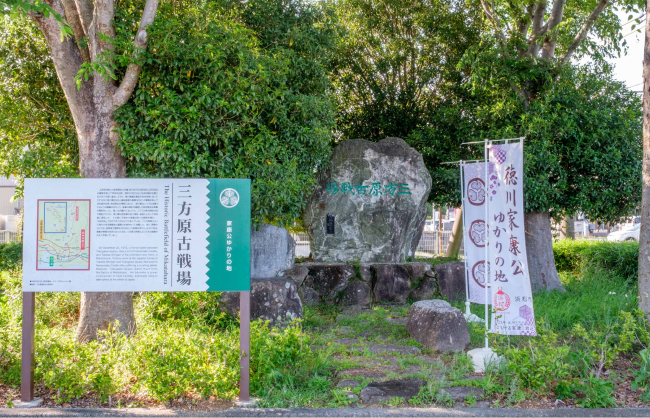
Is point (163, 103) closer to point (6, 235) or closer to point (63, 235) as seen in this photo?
point (63, 235)

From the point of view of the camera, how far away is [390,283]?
884 centimetres

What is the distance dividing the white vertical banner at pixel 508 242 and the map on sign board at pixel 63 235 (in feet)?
14.5

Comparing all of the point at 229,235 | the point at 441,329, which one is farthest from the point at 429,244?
the point at 229,235

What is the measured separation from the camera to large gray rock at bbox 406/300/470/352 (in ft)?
18.7

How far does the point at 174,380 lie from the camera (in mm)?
4059

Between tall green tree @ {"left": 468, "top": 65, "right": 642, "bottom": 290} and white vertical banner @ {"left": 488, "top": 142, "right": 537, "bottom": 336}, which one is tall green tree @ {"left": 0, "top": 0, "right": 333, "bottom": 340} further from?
tall green tree @ {"left": 468, "top": 65, "right": 642, "bottom": 290}

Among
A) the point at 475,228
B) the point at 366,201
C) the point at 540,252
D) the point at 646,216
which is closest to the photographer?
the point at 646,216

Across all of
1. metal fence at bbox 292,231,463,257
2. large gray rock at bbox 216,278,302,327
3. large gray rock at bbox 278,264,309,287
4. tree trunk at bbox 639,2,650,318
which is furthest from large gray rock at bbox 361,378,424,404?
metal fence at bbox 292,231,463,257

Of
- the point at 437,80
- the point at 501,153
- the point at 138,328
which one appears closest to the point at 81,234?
the point at 138,328

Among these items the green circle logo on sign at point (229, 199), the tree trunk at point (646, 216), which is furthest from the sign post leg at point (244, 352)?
the tree trunk at point (646, 216)

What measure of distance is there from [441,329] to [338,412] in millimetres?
2237

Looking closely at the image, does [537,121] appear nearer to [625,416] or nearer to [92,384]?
[625,416]

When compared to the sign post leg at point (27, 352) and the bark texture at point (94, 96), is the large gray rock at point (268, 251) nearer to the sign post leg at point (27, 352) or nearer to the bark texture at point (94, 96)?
the bark texture at point (94, 96)

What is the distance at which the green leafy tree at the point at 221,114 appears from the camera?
5.97 m
